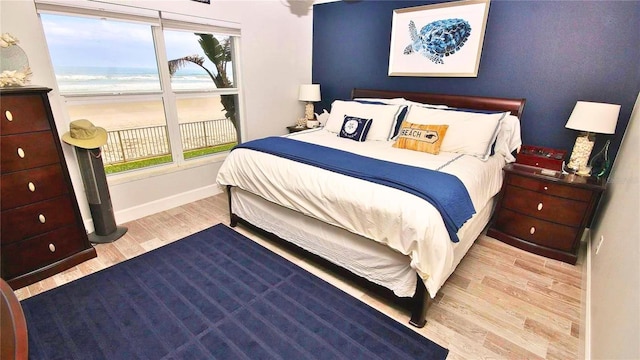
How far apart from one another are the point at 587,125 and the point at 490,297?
1.51 metres

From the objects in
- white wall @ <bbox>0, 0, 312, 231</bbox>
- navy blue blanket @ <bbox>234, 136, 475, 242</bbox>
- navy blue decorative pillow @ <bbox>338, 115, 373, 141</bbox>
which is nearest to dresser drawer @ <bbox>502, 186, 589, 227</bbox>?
navy blue blanket @ <bbox>234, 136, 475, 242</bbox>

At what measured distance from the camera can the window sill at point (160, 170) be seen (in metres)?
2.88

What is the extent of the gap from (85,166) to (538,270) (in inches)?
149

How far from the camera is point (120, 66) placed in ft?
9.16

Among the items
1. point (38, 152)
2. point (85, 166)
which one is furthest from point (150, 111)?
point (38, 152)

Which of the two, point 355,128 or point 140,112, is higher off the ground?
point 140,112

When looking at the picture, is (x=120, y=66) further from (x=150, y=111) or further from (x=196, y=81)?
(x=196, y=81)

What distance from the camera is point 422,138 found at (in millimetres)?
2637

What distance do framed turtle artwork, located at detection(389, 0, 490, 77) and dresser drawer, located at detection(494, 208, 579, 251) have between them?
1.48 metres

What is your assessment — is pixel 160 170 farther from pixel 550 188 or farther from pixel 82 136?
pixel 550 188

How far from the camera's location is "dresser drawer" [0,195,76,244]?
1941mm

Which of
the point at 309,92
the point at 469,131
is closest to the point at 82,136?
the point at 309,92

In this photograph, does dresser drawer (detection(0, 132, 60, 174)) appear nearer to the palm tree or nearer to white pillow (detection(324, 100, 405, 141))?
the palm tree

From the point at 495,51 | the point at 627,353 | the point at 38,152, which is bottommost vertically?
the point at 627,353
